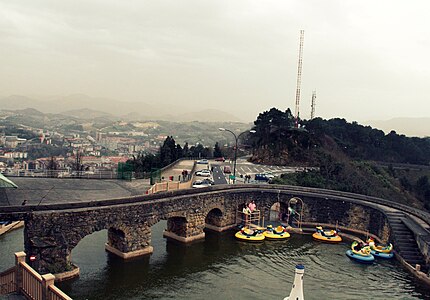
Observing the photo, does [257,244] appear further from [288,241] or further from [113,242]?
[113,242]

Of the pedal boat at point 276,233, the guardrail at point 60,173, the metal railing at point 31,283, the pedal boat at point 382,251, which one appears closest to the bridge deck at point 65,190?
the guardrail at point 60,173

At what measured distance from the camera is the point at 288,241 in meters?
37.0

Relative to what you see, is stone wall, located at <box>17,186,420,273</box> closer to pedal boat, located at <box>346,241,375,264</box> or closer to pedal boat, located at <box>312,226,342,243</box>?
pedal boat, located at <box>312,226,342,243</box>

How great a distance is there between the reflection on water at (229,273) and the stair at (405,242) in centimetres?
108

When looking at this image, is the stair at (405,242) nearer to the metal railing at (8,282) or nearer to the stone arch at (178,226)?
the stone arch at (178,226)

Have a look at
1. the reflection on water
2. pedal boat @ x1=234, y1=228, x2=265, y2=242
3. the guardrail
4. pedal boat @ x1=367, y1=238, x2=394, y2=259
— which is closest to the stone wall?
the reflection on water

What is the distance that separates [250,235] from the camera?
3653 centimetres

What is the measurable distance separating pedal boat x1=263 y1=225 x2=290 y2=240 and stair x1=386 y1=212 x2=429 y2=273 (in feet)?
30.4

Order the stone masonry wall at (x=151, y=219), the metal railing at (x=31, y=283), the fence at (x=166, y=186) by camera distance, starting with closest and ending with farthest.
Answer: the metal railing at (x=31, y=283)
the stone masonry wall at (x=151, y=219)
the fence at (x=166, y=186)

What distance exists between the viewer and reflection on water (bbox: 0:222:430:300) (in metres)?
25.3

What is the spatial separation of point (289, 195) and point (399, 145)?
71783 mm

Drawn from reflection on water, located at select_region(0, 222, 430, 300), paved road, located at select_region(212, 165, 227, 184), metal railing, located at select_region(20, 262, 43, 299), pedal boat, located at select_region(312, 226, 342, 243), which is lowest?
reflection on water, located at select_region(0, 222, 430, 300)

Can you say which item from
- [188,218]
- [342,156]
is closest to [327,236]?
[188,218]

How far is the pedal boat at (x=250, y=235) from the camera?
36.2m
